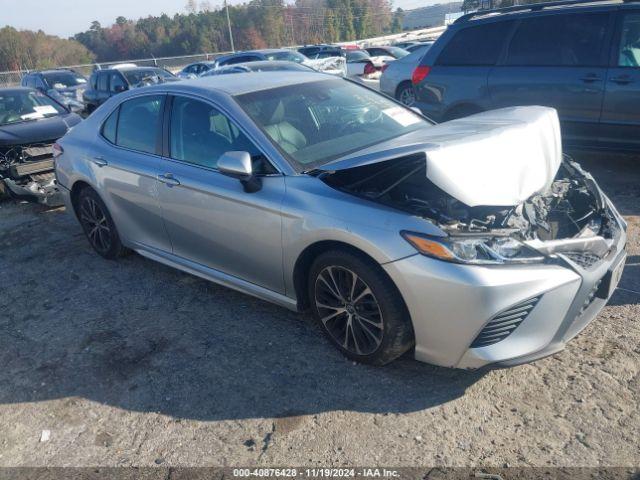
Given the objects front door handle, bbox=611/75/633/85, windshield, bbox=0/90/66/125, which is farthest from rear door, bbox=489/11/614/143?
windshield, bbox=0/90/66/125

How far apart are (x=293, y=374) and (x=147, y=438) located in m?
0.89


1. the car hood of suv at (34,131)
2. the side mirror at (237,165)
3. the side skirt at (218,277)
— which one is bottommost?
the side skirt at (218,277)

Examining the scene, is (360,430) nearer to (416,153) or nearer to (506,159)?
(416,153)

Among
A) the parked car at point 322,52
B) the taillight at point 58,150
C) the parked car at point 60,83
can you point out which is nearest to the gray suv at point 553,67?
the taillight at point 58,150

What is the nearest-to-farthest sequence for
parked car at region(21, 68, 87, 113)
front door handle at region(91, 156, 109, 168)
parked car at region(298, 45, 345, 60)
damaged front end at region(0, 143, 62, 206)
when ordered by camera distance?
front door handle at region(91, 156, 109, 168)
damaged front end at region(0, 143, 62, 206)
parked car at region(21, 68, 87, 113)
parked car at region(298, 45, 345, 60)

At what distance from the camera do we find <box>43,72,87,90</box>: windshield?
1774cm

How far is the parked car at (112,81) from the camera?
14570mm

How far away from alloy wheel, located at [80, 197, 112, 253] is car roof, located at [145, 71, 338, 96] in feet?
4.21

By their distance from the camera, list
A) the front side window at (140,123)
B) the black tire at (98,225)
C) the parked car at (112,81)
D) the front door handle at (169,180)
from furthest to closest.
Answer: the parked car at (112,81) < the black tire at (98,225) < the front side window at (140,123) < the front door handle at (169,180)

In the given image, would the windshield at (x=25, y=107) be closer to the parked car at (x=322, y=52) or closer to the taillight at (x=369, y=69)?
the taillight at (x=369, y=69)

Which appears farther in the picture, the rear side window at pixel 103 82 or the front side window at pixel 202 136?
the rear side window at pixel 103 82

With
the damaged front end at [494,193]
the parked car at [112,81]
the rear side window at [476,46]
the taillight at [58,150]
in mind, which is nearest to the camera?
the damaged front end at [494,193]

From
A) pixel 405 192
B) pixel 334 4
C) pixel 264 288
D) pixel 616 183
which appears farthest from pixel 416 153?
pixel 334 4

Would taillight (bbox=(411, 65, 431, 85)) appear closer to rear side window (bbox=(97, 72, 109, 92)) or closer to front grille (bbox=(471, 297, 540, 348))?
front grille (bbox=(471, 297, 540, 348))
